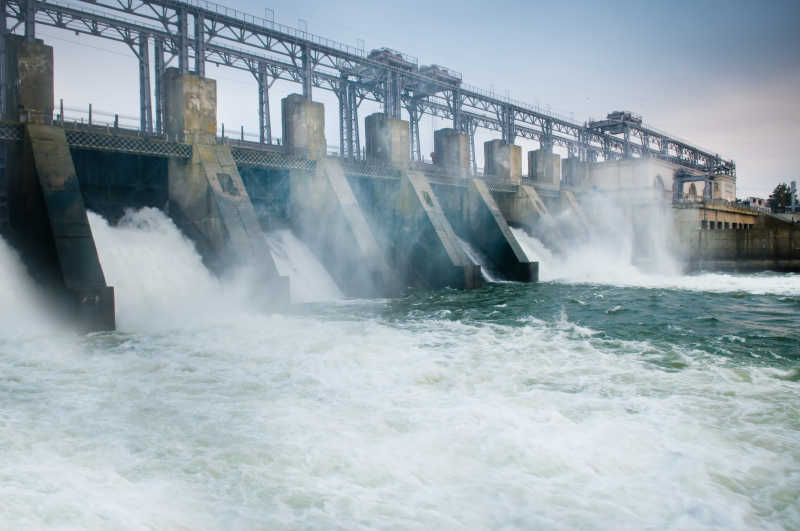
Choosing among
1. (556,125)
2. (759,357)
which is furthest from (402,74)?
(759,357)

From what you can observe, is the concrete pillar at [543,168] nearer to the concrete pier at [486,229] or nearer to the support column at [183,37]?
the concrete pier at [486,229]

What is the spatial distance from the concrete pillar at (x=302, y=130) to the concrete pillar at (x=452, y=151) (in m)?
7.55

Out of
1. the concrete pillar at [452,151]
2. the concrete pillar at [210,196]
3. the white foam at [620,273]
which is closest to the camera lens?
the concrete pillar at [210,196]

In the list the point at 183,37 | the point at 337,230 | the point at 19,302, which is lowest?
the point at 19,302

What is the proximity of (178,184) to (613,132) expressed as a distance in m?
47.3

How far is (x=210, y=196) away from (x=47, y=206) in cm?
404

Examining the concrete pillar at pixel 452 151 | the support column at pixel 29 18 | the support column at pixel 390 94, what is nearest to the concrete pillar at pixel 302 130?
the concrete pillar at pixel 452 151

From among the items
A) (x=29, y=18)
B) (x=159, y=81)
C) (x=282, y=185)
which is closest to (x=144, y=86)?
(x=159, y=81)

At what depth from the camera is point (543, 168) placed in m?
30.8

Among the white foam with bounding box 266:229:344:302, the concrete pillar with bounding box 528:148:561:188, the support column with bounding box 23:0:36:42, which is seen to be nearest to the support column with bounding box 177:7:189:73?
the support column with bounding box 23:0:36:42

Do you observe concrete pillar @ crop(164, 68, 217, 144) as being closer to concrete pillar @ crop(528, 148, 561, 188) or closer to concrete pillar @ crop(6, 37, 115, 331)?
concrete pillar @ crop(6, 37, 115, 331)

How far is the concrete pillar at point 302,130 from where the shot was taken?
59.5ft

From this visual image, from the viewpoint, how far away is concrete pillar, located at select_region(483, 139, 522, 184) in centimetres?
2712

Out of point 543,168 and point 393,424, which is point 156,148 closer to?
point 393,424
